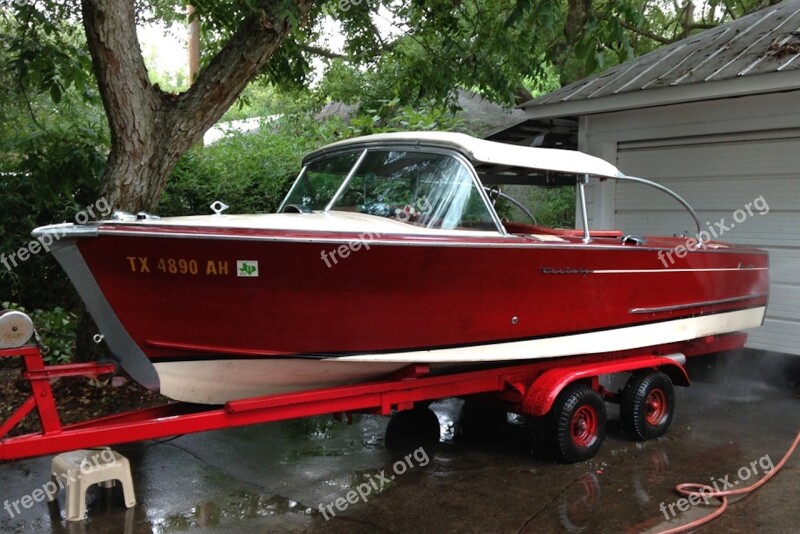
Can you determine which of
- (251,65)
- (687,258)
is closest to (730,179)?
(687,258)

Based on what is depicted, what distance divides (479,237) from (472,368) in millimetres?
997

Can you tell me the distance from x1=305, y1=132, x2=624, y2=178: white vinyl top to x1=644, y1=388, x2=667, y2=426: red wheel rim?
5.95 ft

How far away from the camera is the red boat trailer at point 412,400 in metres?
3.46

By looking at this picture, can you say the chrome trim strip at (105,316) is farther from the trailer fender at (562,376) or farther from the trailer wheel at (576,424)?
the trailer wheel at (576,424)

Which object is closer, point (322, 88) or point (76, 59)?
point (76, 59)

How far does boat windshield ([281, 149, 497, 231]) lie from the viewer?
4445 millimetres

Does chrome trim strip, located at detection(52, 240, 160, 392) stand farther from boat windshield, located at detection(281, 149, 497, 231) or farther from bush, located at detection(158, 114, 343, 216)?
bush, located at detection(158, 114, 343, 216)

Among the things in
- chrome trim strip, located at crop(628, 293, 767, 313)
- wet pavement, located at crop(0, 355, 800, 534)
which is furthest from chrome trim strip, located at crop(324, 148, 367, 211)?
chrome trim strip, located at crop(628, 293, 767, 313)

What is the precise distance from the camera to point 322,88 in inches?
557

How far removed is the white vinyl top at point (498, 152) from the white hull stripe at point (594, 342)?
1.21 meters

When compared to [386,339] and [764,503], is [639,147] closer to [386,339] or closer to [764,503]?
[764,503]

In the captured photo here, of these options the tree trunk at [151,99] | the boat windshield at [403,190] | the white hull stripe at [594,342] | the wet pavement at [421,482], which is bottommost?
the wet pavement at [421,482]

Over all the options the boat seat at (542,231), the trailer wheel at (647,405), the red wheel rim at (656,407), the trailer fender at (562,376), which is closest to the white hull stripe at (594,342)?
the trailer fender at (562,376)

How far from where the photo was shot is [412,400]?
434 centimetres
